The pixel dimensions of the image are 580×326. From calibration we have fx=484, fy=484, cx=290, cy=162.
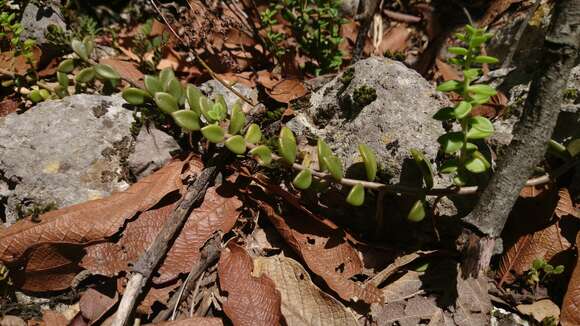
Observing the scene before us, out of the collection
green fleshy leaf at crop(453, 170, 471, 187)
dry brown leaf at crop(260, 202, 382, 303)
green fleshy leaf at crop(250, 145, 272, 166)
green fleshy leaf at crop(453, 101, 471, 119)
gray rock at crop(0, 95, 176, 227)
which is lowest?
dry brown leaf at crop(260, 202, 382, 303)

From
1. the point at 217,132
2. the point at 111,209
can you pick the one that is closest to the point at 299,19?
the point at 217,132

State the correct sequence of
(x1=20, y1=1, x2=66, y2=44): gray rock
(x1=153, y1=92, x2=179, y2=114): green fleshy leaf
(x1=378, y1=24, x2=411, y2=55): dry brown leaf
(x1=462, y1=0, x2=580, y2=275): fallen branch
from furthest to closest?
1. (x1=378, y1=24, x2=411, y2=55): dry brown leaf
2. (x1=20, y1=1, x2=66, y2=44): gray rock
3. (x1=153, y1=92, x2=179, y2=114): green fleshy leaf
4. (x1=462, y1=0, x2=580, y2=275): fallen branch

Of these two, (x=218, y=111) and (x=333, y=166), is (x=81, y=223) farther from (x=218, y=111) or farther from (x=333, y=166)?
(x=333, y=166)

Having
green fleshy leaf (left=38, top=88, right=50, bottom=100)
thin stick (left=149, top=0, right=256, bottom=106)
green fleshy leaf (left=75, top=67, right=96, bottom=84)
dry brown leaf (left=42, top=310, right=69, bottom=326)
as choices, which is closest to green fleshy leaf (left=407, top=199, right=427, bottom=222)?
thin stick (left=149, top=0, right=256, bottom=106)

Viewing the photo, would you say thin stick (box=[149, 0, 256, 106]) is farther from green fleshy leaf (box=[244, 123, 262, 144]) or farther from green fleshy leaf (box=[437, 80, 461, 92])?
green fleshy leaf (box=[437, 80, 461, 92])

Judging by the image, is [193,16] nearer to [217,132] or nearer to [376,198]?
[217,132]

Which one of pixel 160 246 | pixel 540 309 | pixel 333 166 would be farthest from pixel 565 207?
pixel 160 246
